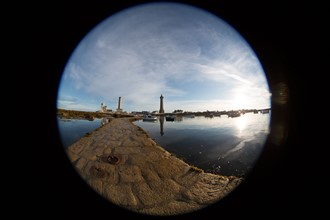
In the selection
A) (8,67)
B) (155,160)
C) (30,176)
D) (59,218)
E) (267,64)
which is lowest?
(155,160)

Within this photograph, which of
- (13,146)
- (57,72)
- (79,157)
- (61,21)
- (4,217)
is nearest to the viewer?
(4,217)

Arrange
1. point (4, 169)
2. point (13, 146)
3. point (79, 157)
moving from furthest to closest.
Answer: point (79, 157)
point (13, 146)
point (4, 169)

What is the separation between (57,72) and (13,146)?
1106 millimetres

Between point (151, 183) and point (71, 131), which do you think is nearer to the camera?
point (151, 183)

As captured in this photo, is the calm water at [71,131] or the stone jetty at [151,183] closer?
the stone jetty at [151,183]

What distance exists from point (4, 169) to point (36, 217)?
21.1 inches

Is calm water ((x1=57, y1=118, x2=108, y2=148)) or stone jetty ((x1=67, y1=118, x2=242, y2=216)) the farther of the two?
calm water ((x1=57, y1=118, x2=108, y2=148))

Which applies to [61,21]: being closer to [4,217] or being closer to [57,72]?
[57,72]

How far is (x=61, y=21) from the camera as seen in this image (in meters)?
1.78

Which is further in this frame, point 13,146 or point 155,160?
point 155,160

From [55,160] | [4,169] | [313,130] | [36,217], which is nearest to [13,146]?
[4,169]

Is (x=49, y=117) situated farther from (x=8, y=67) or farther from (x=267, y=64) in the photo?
(x=267, y=64)

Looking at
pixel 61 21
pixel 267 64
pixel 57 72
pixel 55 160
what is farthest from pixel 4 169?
pixel 267 64

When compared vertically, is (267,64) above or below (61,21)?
below
